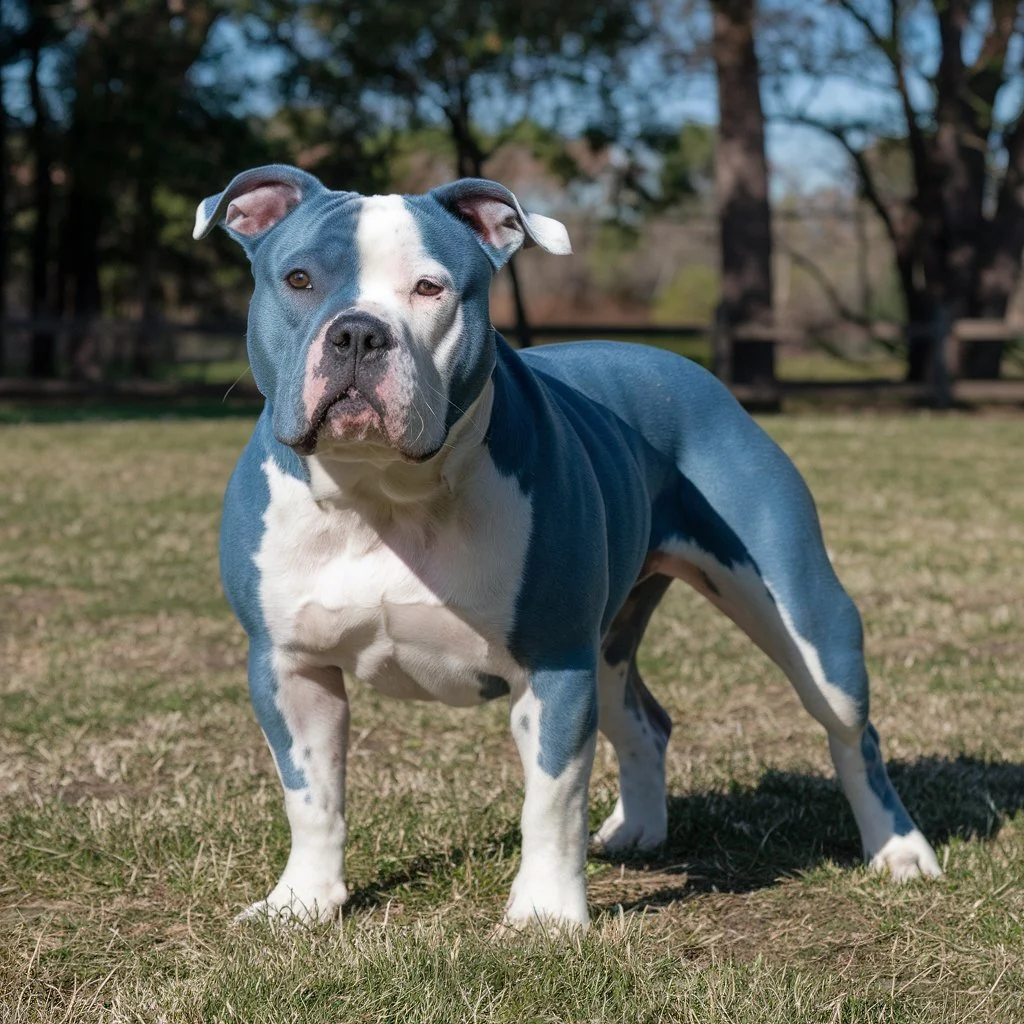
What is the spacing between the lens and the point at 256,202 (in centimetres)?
340

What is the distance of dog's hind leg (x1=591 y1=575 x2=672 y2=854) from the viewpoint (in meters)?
4.22

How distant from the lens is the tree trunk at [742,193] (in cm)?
1938

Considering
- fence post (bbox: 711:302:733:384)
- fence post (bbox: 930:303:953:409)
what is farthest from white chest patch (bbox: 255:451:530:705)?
fence post (bbox: 930:303:953:409)

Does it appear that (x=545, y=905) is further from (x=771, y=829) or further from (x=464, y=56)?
(x=464, y=56)

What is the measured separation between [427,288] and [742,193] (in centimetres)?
1749

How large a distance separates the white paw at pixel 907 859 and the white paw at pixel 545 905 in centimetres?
97

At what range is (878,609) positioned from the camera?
7.57m

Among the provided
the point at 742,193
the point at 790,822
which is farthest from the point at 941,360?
the point at 790,822

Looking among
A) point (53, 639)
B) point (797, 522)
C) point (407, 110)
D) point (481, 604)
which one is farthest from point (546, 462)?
point (407, 110)

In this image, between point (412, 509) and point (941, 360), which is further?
point (941, 360)

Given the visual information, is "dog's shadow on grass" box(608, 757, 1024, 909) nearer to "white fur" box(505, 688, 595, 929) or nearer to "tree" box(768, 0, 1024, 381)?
"white fur" box(505, 688, 595, 929)

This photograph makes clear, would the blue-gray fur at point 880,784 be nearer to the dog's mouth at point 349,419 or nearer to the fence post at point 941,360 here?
the dog's mouth at point 349,419

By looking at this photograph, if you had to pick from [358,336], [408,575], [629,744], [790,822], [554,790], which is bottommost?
[790,822]

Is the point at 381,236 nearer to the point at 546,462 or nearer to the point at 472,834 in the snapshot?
the point at 546,462
